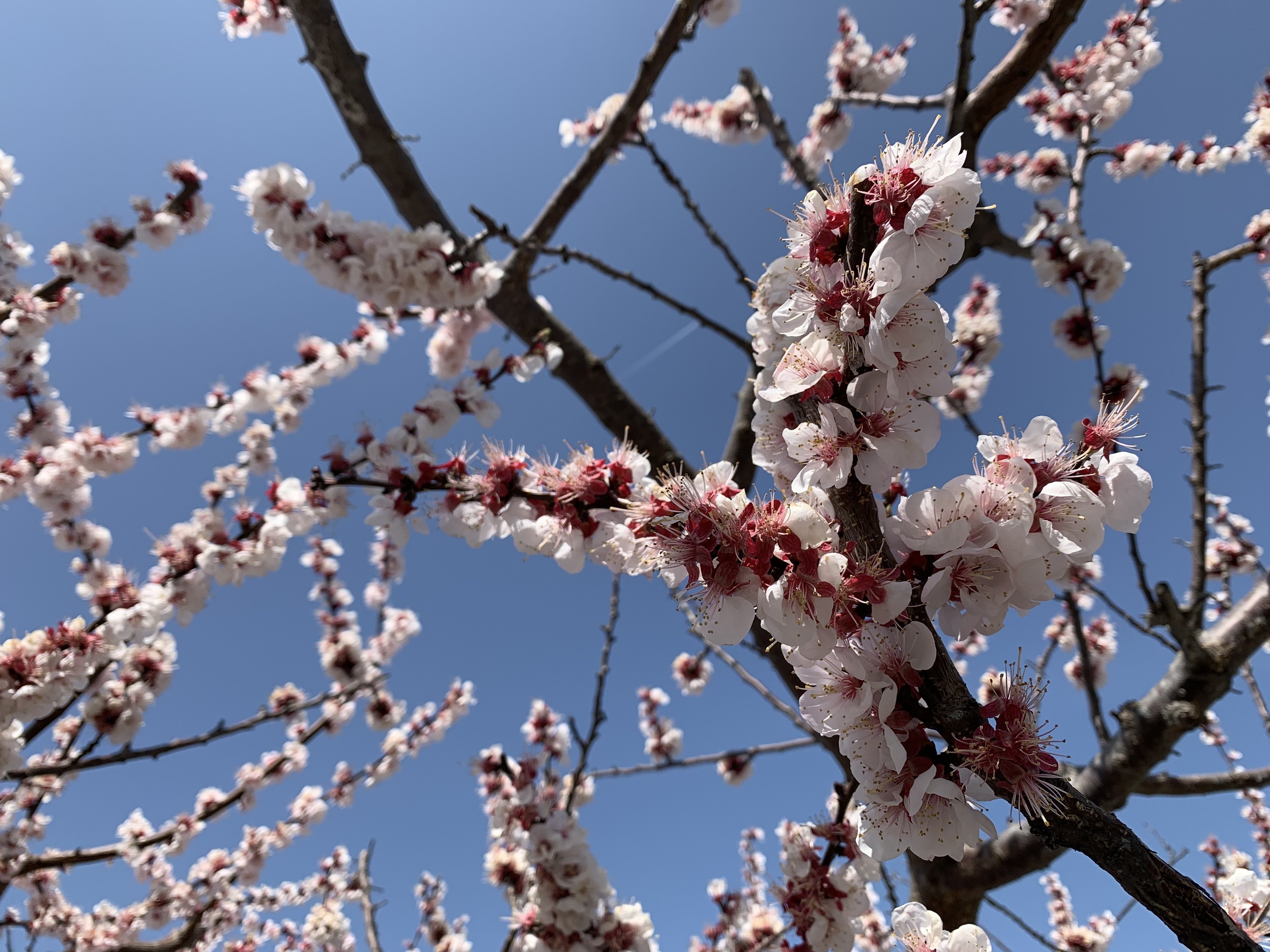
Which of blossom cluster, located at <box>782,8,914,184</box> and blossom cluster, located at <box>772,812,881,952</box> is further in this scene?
blossom cluster, located at <box>782,8,914,184</box>

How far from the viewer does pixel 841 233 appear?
1.15 m

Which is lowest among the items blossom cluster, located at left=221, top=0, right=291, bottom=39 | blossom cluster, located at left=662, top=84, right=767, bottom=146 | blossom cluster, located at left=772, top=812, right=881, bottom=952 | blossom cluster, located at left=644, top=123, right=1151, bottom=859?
blossom cluster, located at left=772, top=812, right=881, bottom=952

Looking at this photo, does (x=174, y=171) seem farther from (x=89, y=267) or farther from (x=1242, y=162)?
(x=1242, y=162)

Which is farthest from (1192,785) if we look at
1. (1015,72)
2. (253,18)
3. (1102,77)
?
(253,18)

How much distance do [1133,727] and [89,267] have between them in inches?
265

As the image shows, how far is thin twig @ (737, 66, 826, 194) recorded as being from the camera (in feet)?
13.4

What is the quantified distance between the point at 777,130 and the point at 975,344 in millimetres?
2529

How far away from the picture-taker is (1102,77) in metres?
4.69

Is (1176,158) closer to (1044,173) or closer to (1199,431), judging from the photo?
(1044,173)

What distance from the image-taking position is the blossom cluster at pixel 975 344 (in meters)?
4.95

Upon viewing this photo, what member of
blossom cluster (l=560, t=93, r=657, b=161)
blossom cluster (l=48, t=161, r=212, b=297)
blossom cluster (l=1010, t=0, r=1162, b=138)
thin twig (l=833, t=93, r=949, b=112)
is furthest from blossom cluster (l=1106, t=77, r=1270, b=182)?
blossom cluster (l=48, t=161, r=212, b=297)

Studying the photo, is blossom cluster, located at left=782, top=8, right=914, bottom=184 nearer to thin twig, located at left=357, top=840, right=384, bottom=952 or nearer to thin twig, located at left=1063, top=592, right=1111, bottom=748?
thin twig, located at left=1063, top=592, right=1111, bottom=748

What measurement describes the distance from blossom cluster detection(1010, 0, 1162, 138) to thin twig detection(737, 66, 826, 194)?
214cm

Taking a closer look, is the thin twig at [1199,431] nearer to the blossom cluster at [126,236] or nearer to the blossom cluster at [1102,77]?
the blossom cluster at [1102,77]
